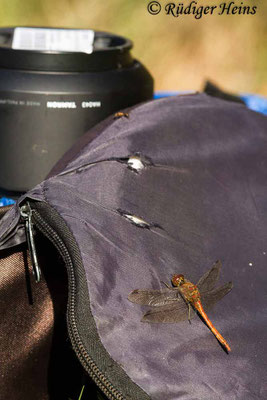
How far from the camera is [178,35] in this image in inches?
143

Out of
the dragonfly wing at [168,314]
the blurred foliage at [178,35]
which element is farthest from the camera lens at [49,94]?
the blurred foliage at [178,35]

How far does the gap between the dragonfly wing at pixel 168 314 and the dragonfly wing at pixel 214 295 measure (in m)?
0.03

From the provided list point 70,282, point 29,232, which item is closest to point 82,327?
point 70,282

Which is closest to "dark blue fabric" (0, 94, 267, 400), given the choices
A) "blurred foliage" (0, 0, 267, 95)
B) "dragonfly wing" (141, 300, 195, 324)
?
→ "dragonfly wing" (141, 300, 195, 324)

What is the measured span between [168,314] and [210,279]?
0.49 feet

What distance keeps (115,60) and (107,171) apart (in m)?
0.46

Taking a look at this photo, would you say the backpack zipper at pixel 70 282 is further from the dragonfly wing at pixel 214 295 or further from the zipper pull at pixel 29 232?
the dragonfly wing at pixel 214 295

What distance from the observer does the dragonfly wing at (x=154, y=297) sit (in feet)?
3.28

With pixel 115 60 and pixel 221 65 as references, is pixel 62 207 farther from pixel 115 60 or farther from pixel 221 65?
pixel 221 65

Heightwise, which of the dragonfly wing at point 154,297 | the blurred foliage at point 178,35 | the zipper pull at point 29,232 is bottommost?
the blurred foliage at point 178,35

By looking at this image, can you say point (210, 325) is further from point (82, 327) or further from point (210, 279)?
point (82, 327)

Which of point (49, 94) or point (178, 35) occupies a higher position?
point (49, 94)

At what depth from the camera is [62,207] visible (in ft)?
3.35

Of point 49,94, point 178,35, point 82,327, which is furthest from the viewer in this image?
point 178,35
